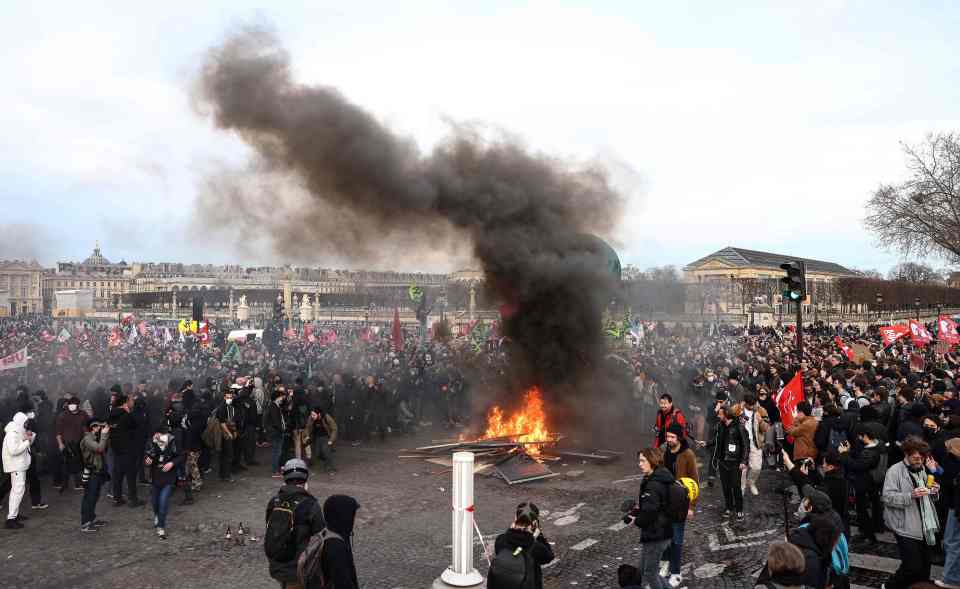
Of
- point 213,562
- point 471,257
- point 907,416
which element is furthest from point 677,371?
point 213,562

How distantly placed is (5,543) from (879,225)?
3107 centimetres

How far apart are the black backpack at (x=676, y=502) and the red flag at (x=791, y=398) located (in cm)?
605

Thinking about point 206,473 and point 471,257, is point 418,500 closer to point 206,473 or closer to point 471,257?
point 206,473

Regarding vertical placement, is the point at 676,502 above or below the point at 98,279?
below

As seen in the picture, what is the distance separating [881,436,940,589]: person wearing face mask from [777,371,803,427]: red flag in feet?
16.3

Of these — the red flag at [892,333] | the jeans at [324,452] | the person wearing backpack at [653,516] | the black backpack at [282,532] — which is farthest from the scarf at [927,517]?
the red flag at [892,333]

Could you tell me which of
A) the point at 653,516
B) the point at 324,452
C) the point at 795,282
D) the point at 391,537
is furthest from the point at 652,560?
the point at 795,282

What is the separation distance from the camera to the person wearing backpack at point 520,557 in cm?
434

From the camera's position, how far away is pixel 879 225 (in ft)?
91.8

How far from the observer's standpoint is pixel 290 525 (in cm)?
482

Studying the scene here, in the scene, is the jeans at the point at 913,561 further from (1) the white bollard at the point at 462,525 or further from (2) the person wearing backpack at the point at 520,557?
(1) the white bollard at the point at 462,525

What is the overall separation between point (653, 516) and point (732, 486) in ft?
12.3

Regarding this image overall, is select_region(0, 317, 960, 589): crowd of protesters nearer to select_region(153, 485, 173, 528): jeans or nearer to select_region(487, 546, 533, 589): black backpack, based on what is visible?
select_region(153, 485, 173, 528): jeans

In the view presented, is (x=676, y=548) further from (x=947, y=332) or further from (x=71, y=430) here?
(x=947, y=332)
